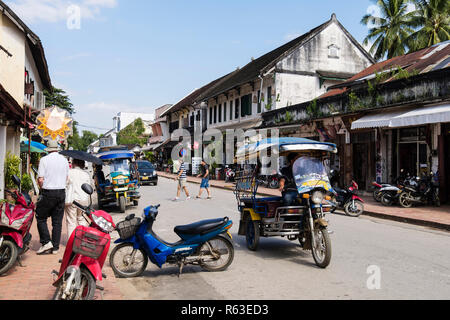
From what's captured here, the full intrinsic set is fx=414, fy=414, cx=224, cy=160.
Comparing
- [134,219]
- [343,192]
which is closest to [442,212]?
[343,192]

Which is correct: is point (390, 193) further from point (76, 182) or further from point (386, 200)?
point (76, 182)

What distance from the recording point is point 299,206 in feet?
22.8

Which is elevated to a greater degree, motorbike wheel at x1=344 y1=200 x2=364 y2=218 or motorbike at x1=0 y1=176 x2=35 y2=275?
motorbike at x1=0 y1=176 x2=35 y2=275

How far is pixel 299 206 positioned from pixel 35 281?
4.13 m

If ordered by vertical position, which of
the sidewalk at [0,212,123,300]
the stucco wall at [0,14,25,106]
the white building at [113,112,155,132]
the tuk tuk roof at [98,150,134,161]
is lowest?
the sidewalk at [0,212,123,300]

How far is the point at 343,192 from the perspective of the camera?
544 inches

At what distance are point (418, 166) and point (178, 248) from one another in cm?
1376

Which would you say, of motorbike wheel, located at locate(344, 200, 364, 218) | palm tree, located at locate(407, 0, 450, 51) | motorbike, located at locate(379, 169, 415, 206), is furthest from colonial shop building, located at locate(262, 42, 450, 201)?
palm tree, located at locate(407, 0, 450, 51)

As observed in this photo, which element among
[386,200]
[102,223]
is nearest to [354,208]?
[386,200]

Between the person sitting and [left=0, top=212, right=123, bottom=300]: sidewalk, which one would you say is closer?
[left=0, top=212, right=123, bottom=300]: sidewalk

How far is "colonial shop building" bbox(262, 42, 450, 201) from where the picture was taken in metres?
14.4

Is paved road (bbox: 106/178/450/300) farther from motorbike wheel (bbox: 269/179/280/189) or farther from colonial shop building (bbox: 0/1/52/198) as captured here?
motorbike wheel (bbox: 269/179/280/189)

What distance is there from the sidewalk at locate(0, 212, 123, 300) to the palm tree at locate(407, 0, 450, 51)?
35970 millimetres
